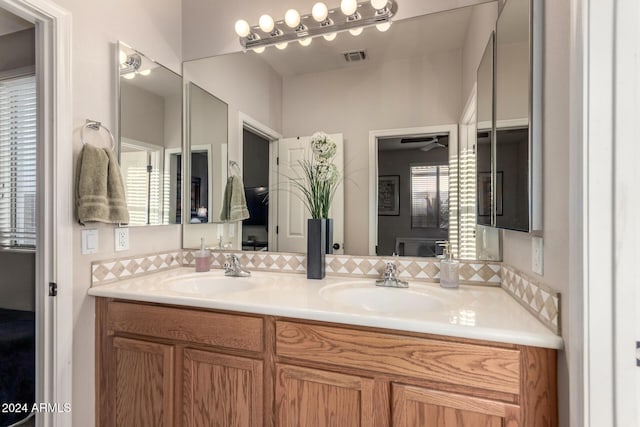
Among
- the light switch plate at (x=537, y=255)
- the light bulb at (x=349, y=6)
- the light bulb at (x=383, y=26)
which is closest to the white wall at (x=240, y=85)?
the light bulb at (x=349, y=6)

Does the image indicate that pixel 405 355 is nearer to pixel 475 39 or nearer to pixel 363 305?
pixel 363 305

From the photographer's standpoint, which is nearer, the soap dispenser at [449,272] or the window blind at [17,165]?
the soap dispenser at [449,272]

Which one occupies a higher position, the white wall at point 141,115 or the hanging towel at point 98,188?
the white wall at point 141,115

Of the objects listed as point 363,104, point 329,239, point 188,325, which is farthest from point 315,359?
point 363,104

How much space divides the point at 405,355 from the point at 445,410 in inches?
7.5

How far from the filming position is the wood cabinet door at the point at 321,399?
107cm

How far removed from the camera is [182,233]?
205 centimetres

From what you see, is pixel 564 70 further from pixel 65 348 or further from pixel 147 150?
pixel 65 348

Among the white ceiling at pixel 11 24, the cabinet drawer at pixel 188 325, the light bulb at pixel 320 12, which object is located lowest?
the cabinet drawer at pixel 188 325

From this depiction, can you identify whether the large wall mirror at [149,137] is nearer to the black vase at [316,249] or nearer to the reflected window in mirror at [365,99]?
the reflected window in mirror at [365,99]

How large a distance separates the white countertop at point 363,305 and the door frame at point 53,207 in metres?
0.17

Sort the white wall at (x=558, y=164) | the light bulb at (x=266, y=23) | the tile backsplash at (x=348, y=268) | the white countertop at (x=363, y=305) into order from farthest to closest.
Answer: the light bulb at (x=266, y=23), the tile backsplash at (x=348, y=268), the white countertop at (x=363, y=305), the white wall at (x=558, y=164)

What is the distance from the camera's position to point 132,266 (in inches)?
66.1

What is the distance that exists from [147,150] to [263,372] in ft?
4.36
